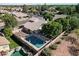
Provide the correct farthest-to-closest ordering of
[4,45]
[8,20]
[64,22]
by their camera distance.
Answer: [64,22] < [8,20] < [4,45]

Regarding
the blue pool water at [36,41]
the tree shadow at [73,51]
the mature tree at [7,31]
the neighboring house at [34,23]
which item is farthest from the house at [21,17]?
the tree shadow at [73,51]

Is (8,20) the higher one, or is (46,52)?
(8,20)

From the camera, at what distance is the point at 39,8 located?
3498 mm

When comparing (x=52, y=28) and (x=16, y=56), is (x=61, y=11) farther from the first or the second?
(x=16, y=56)

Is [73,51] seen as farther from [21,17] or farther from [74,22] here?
[21,17]

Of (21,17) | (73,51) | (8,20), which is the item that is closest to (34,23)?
(21,17)

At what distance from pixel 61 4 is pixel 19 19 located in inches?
33.7

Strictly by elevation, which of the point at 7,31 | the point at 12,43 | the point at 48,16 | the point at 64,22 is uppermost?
the point at 48,16

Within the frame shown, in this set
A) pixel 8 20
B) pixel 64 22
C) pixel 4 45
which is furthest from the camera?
pixel 64 22

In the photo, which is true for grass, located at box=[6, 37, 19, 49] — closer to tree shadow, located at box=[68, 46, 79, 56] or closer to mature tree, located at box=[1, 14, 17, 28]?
mature tree, located at box=[1, 14, 17, 28]

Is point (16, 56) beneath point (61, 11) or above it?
beneath

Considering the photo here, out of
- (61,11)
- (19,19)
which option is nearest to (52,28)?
(61,11)

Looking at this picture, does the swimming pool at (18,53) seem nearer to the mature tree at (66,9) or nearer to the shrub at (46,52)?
the shrub at (46,52)

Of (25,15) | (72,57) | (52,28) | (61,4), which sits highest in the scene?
(61,4)
